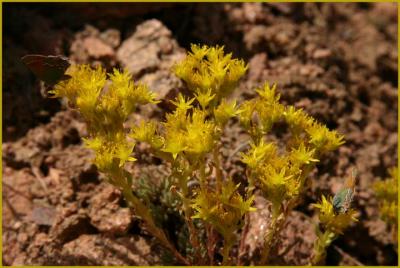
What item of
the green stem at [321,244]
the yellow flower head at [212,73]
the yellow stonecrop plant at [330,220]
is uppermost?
the yellow flower head at [212,73]

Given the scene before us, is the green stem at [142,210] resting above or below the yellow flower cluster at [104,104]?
below

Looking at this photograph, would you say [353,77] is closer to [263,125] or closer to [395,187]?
[395,187]

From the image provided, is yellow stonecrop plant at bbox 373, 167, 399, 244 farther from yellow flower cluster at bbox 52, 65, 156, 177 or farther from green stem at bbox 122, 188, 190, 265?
yellow flower cluster at bbox 52, 65, 156, 177

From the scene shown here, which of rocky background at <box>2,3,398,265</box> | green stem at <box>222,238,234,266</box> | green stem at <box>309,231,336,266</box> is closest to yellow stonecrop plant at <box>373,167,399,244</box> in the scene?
rocky background at <box>2,3,398,265</box>

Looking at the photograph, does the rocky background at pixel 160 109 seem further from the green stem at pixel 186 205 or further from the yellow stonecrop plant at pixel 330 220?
the green stem at pixel 186 205

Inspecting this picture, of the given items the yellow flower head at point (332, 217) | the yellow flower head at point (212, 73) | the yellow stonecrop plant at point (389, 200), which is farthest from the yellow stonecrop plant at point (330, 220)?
the yellow flower head at point (212, 73)

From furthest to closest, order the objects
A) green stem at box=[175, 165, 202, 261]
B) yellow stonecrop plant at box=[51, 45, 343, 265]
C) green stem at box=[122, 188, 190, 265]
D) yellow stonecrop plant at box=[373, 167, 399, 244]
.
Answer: yellow stonecrop plant at box=[373, 167, 399, 244] < green stem at box=[122, 188, 190, 265] < green stem at box=[175, 165, 202, 261] < yellow stonecrop plant at box=[51, 45, 343, 265]
